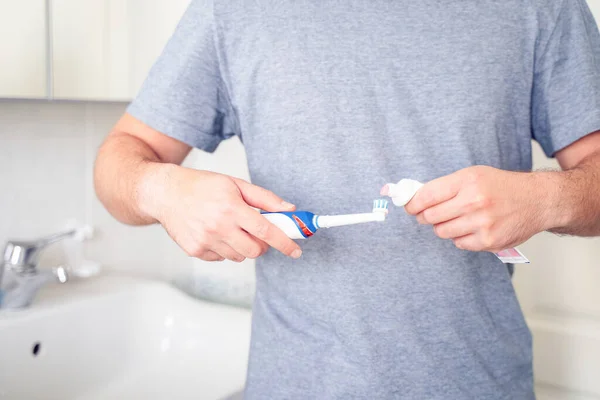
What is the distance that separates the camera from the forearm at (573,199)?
2.17 ft

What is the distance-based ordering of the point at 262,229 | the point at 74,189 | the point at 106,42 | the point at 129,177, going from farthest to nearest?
the point at 74,189 → the point at 106,42 → the point at 129,177 → the point at 262,229

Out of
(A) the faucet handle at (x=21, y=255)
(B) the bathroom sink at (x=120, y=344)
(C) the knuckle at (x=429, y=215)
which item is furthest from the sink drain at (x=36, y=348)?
(C) the knuckle at (x=429, y=215)

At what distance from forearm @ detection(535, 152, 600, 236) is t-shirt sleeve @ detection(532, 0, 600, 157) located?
0.07 meters

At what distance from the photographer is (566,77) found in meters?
0.80

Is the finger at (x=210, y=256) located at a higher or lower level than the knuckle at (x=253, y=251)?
lower

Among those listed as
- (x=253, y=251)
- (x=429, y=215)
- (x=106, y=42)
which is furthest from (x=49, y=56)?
(x=429, y=215)

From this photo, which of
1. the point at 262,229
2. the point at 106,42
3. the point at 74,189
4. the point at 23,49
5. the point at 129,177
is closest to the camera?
the point at 262,229

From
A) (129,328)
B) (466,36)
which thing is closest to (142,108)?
(466,36)

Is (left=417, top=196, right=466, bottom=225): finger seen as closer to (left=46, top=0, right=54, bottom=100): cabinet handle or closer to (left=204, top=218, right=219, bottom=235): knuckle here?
(left=204, top=218, right=219, bottom=235): knuckle

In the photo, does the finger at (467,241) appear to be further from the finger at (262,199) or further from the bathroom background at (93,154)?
the bathroom background at (93,154)

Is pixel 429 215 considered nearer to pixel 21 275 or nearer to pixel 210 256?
pixel 210 256

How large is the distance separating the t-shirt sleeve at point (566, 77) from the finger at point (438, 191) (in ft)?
0.86

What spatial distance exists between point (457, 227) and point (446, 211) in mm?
21

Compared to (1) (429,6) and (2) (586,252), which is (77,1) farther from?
(2) (586,252)
